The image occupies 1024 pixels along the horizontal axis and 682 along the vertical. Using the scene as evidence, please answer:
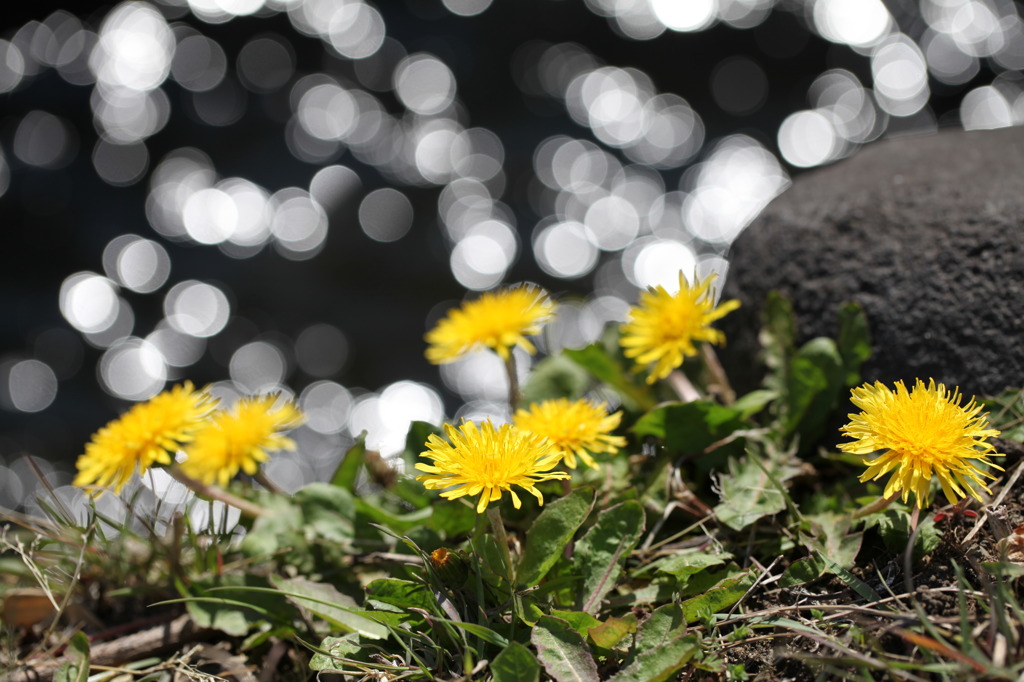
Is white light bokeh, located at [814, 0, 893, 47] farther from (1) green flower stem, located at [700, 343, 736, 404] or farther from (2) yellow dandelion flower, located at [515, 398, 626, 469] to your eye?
(2) yellow dandelion flower, located at [515, 398, 626, 469]

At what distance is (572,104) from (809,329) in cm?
550

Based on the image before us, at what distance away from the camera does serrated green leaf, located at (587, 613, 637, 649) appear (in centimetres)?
174

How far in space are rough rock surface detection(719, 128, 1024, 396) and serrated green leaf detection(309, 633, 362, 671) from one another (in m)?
1.59

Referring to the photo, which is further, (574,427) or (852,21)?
(852,21)

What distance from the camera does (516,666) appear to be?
1.65 m

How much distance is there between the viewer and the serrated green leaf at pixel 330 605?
1.92m

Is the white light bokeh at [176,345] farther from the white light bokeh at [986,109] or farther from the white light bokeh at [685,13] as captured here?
the white light bokeh at [986,109]

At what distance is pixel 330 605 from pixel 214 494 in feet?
2.51

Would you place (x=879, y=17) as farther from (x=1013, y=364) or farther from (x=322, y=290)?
(x=1013, y=364)

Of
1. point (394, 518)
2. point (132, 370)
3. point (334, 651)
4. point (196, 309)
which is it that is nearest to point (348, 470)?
point (394, 518)

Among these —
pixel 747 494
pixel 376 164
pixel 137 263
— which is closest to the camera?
pixel 747 494

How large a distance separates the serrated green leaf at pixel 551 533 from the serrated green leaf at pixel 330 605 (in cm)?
37

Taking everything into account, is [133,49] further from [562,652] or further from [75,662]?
[562,652]

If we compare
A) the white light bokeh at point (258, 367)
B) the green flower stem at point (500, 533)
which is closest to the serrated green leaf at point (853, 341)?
the green flower stem at point (500, 533)
